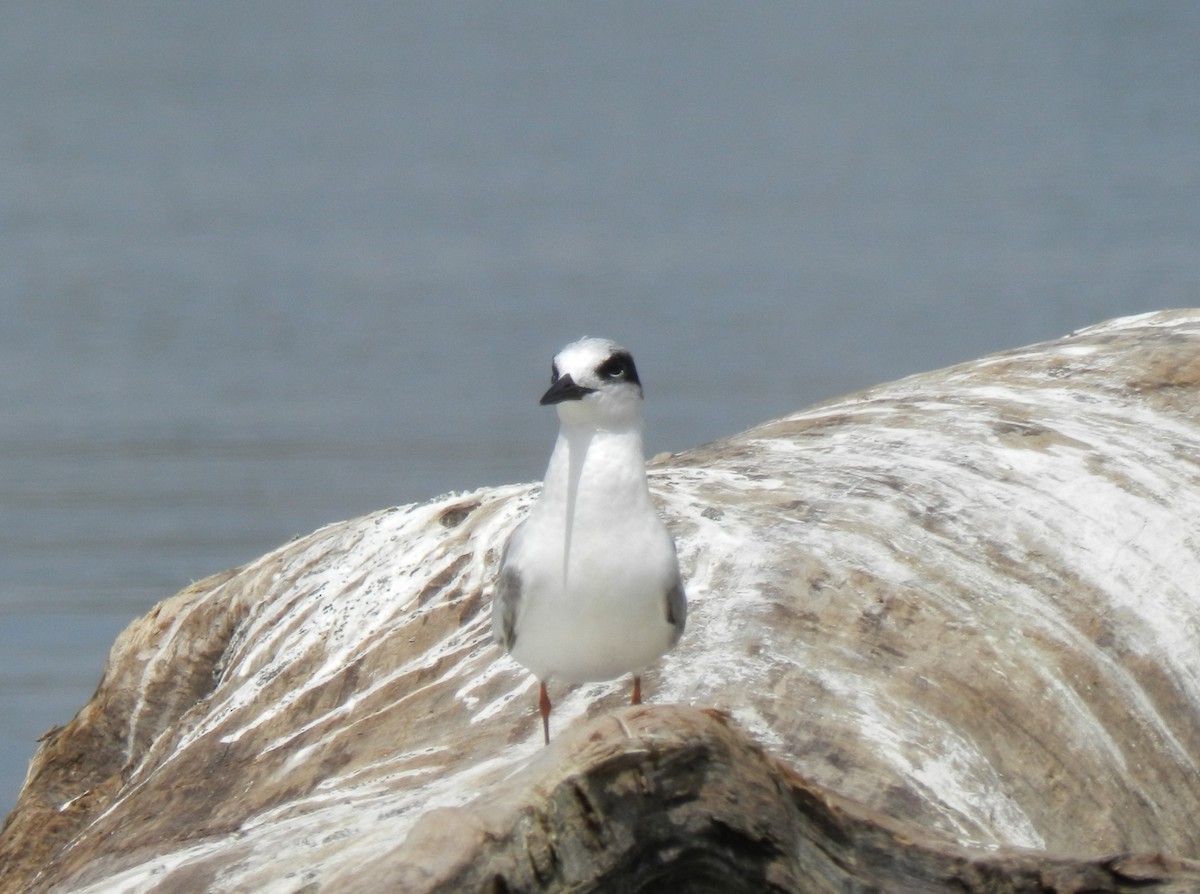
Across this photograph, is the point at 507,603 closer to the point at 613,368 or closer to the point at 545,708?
the point at 545,708

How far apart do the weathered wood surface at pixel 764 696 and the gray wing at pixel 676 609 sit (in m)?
0.32

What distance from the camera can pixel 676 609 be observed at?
4395 millimetres

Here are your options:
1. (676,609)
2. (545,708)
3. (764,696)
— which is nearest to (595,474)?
(676,609)

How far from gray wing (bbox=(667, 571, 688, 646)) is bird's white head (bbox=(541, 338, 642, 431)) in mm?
430

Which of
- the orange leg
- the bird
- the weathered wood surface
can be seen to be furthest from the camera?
the orange leg

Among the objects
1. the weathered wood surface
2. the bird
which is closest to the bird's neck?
the bird

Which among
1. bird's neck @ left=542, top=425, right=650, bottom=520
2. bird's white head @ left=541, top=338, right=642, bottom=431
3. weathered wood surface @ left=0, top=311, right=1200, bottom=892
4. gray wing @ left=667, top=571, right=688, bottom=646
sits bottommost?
weathered wood surface @ left=0, top=311, right=1200, bottom=892

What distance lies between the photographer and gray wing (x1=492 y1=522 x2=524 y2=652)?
4.43 m

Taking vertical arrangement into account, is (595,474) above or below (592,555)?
above

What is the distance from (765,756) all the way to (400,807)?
111cm

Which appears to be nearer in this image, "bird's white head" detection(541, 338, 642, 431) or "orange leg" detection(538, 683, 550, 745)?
"bird's white head" detection(541, 338, 642, 431)

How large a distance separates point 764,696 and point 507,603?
29.9 inches

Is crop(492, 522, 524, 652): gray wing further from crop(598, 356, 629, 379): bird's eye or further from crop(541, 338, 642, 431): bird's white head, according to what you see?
crop(598, 356, 629, 379): bird's eye

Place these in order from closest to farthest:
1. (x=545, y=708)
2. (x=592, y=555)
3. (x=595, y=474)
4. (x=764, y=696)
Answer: (x=592, y=555)
(x=595, y=474)
(x=545, y=708)
(x=764, y=696)
